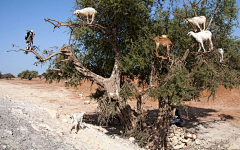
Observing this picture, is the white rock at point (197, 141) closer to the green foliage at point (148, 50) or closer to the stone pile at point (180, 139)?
the stone pile at point (180, 139)

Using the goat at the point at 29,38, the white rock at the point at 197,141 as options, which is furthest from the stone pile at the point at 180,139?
the goat at the point at 29,38

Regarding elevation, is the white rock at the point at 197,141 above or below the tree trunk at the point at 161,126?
below

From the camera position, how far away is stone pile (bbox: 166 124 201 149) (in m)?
10.3

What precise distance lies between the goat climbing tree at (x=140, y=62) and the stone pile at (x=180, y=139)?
3.76 ft

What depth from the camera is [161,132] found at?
956 cm

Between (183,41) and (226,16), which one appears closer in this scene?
(226,16)

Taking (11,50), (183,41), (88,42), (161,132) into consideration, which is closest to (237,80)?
(183,41)

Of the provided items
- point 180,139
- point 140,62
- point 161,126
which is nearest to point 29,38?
point 140,62

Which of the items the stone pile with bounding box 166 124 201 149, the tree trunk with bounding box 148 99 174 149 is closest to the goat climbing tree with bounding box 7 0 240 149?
the tree trunk with bounding box 148 99 174 149

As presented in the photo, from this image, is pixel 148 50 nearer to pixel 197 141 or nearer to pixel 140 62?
pixel 140 62

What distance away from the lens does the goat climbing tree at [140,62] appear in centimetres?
875

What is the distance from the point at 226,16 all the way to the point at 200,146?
629 centimetres

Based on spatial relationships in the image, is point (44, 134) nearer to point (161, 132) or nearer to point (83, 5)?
point (161, 132)

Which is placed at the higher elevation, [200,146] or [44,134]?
[44,134]
